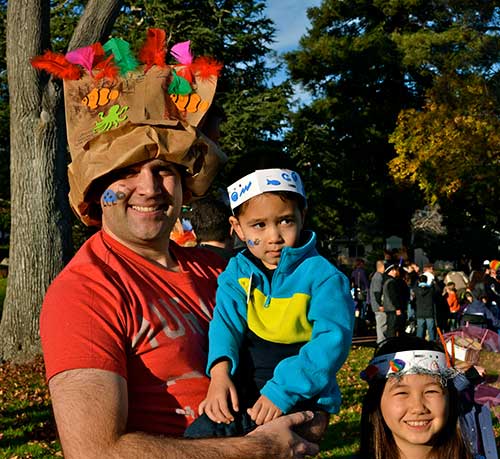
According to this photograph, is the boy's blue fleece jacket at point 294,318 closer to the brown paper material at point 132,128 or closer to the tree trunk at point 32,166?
the brown paper material at point 132,128

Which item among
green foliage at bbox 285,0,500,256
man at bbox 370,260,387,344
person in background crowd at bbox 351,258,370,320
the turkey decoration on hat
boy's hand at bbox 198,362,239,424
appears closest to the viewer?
boy's hand at bbox 198,362,239,424

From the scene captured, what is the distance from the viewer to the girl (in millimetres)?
2836

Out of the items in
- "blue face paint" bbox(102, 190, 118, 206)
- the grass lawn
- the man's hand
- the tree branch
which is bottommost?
the grass lawn

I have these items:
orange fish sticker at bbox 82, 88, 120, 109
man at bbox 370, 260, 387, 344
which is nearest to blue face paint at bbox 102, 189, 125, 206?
orange fish sticker at bbox 82, 88, 120, 109

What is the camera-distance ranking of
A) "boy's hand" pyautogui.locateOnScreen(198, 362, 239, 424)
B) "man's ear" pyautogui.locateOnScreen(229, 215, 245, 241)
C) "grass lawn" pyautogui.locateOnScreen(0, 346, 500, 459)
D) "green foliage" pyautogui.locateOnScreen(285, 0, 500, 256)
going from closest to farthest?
"boy's hand" pyautogui.locateOnScreen(198, 362, 239, 424)
"man's ear" pyautogui.locateOnScreen(229, 215, 245, 241)
"grass lawn" pyautogui.locateOnScreen(0, 346, 500, 459)
"green foliage" pyautogui.locateOnScreen(285, 0, 500, 256)

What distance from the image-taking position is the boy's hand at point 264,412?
85.5 inches

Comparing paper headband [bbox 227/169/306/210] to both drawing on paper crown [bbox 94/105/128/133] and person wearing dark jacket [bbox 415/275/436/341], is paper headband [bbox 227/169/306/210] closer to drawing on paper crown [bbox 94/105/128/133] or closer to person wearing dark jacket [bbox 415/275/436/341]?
drawing on paper crown [bbox 94/105/128/133]

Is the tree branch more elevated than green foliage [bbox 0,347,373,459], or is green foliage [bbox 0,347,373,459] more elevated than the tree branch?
the tree branch

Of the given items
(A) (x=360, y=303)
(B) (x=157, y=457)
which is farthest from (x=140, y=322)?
(A) (x=360, y=303)

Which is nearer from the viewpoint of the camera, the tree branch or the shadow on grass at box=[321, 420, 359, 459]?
the shadow on grass at box=[321, 420, 359, 459]

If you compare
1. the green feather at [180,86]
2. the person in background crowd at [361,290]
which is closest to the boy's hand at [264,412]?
the green feather at [180,86]

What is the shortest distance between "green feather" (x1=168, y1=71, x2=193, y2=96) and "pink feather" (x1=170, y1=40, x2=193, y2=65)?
0.16 metres

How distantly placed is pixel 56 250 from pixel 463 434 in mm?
8011

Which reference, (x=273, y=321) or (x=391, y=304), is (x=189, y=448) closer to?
(x=273, y=321)
